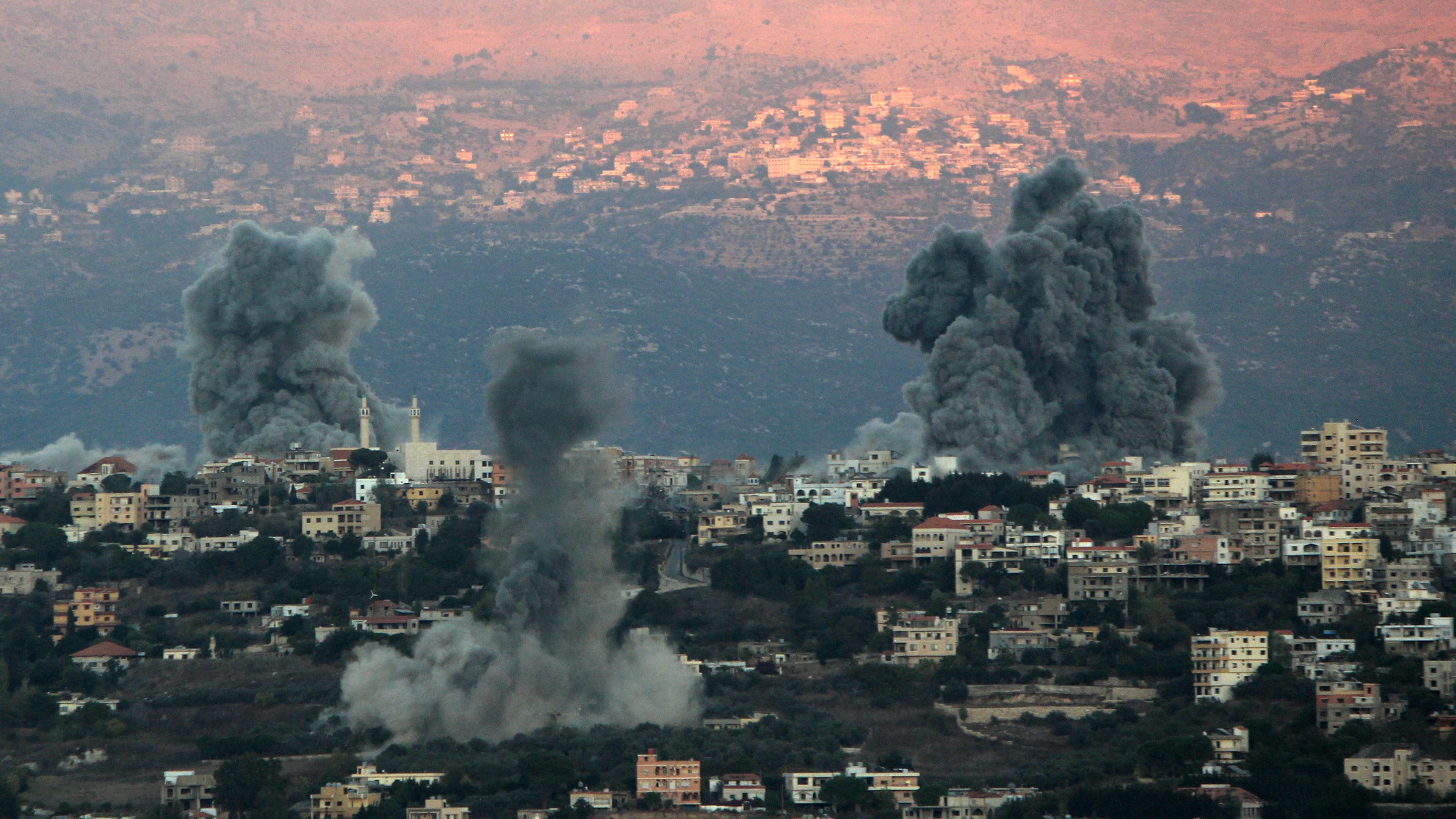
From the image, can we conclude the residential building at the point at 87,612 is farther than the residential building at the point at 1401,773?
Yes

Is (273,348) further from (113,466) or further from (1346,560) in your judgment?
(1346,560)

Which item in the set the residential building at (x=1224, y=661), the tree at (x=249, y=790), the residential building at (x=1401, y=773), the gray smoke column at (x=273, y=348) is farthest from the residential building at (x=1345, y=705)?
the gray smoke column at (x=273, y=348)

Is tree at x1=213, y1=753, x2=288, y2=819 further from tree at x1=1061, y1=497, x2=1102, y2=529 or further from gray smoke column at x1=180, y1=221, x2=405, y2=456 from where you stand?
gray smoke column at x1=180, y1=221, x2=405, y2=456

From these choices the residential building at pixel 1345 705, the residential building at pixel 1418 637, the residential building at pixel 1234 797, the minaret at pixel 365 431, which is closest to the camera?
the residential building at pixel 1234 797

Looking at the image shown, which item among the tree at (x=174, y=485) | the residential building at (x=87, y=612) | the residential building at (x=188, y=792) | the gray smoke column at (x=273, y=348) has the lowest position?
the residential building at (x=188, y=792)

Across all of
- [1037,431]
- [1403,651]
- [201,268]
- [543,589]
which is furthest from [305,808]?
[201,268]

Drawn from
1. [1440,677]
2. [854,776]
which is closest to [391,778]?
[854,776]

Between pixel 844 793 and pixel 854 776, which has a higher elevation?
pixel 854 776

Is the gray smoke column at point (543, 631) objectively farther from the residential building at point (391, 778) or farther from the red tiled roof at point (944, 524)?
the red tiled roof at point (944, 524)

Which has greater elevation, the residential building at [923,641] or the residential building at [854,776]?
the residential building at [923,641]

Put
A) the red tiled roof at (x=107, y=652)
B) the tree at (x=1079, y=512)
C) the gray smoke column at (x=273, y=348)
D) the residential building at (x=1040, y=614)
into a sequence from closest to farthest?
1. the residential building at (x=1040, y=614)
2. the red tiled roof at (x=107, y=652)
3. the tree at (x=1079, y=512)
4. the gray smoke column at (x=273, y=348)
